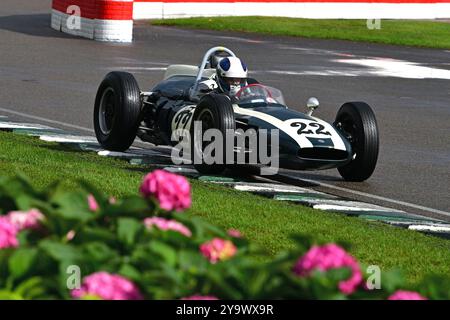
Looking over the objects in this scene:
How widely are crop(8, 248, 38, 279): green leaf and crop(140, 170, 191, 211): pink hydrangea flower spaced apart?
22.6 inches

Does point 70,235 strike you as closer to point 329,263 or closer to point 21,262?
point 21,262

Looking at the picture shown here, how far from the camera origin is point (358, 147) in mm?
12422

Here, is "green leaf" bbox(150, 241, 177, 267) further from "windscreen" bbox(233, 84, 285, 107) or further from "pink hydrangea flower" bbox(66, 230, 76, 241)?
"windscreen" bbox(233, 84, 285, 107)

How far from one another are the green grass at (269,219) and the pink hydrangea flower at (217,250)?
3.95 m

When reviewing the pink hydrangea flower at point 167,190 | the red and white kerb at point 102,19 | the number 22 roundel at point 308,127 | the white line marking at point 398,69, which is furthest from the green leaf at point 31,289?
the red and white kerb at point 102,19

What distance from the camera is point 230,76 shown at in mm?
12914

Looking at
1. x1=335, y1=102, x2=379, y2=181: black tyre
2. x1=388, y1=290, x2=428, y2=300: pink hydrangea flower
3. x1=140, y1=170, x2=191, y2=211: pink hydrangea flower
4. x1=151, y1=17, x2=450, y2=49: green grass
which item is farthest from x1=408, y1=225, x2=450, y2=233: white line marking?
x1=151, y1=17, x2=450, y2=49: green grass

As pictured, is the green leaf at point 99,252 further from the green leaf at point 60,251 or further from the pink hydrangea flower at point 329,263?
the pink hydrangea flower at point 329,263

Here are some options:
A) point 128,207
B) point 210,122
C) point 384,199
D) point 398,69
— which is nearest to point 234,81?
point 210,122

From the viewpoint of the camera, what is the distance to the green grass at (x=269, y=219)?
28.3 feet

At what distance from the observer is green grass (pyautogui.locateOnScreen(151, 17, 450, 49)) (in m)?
34.8

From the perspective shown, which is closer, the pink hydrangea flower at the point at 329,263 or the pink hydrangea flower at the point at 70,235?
the pink hydrangea flower at the point at 329,263

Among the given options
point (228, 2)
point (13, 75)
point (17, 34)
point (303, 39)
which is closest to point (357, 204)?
point (13, 75)

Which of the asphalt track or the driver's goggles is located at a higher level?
the driver's goggles
